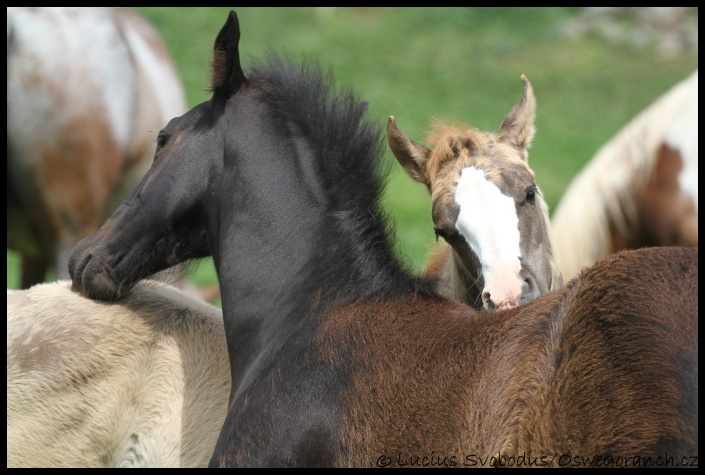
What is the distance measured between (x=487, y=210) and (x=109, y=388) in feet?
4.94

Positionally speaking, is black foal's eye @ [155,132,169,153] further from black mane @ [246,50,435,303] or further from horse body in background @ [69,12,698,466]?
black mane @ [246,50,435,303]

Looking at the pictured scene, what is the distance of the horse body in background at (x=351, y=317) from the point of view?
2352mm

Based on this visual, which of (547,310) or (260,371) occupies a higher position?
(547,310)

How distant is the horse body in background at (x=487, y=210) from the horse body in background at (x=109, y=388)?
0.98 meters

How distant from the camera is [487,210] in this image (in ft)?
11.7

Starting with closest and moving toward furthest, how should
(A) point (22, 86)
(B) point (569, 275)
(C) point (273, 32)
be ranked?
1. (A) point (22, 86)
2. (B) point (569, 275)
3. (C) point (273, 32)

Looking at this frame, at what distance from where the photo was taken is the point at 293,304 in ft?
10.4

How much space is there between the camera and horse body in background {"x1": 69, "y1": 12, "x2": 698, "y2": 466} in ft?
7.72

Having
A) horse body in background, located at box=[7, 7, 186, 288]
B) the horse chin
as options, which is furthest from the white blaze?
horse body in background, located at box=[7, 7, 186, 288]

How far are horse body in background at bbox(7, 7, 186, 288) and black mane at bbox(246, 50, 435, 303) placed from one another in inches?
108

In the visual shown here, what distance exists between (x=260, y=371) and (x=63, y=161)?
11.2 feet

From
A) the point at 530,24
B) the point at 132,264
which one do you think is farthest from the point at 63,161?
the point at 530,24

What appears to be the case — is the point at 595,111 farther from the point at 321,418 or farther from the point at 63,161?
the point at 321,418

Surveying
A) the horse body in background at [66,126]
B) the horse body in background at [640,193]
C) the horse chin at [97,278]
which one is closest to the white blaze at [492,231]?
the horse chin at [97,278]
